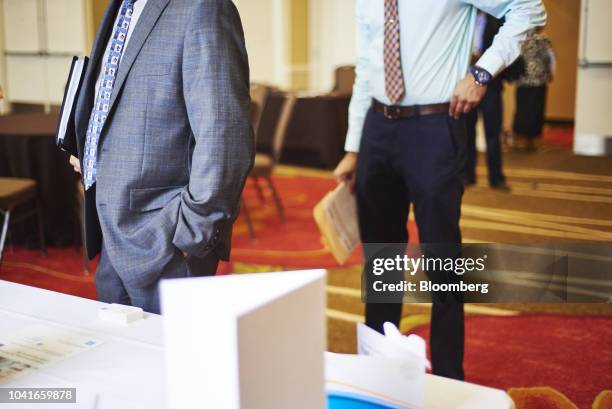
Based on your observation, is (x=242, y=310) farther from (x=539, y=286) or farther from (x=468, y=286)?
(x=539, y=286)

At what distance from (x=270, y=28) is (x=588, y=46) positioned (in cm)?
860

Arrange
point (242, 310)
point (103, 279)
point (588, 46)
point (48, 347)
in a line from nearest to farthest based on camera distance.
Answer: point (242, 310), point (48, 347), point (103, 279), point (588, 46)

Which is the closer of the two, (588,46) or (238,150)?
(238,150)

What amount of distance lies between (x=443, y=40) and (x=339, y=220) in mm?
636

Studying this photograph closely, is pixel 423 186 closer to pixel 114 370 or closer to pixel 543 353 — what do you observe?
pixel 543 353

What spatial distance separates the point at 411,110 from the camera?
89.7 inches

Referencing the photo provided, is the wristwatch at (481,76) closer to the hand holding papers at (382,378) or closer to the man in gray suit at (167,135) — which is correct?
the man in gray suit at (167,135)

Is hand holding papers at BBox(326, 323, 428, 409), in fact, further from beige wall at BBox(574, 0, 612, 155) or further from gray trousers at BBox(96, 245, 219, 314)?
beige wall at BBox(574, 0, 612, 155)

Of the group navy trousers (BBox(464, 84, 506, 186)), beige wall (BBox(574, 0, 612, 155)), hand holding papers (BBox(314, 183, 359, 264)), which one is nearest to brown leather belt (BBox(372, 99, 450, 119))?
hand holding papers (BBox(314, 183, 359, 264))

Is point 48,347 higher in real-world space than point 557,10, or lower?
lower

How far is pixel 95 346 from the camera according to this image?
1.28m

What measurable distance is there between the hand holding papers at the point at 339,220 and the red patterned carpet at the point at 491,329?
32cm

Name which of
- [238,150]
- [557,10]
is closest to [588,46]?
[557,10]

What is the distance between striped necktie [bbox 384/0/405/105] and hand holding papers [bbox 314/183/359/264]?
359mm
